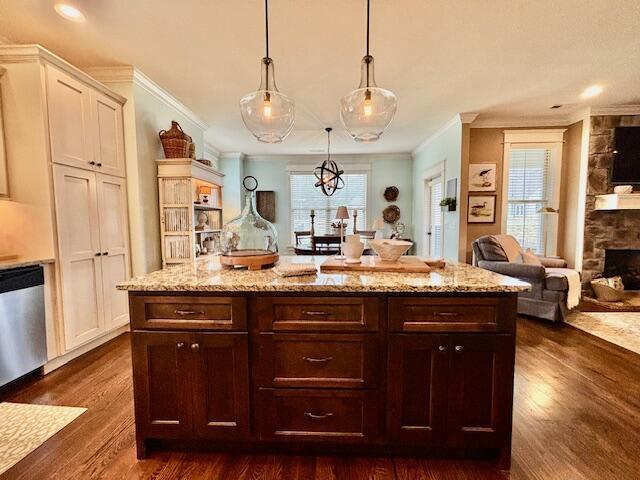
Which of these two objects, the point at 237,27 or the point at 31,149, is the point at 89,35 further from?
the point at 237,27

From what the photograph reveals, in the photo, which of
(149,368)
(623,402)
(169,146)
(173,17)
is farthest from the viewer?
(169,146)

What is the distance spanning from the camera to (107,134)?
2.85 meters

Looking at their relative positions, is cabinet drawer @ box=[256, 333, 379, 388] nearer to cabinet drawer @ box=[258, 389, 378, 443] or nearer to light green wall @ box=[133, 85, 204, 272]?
cabinet drawer @ box=[258, 389, 378, 443]

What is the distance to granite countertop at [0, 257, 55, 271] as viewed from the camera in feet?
6.59

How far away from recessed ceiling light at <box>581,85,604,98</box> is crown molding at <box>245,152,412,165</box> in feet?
11.1

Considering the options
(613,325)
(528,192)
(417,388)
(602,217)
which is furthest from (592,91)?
(417,388)

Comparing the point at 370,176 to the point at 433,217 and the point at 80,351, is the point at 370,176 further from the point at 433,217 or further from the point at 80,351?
the point at 80,351

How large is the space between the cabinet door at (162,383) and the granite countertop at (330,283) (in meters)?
0.25

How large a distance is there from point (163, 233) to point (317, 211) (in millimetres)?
3994

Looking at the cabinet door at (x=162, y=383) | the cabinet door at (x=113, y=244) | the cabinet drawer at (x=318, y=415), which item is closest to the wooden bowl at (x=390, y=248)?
the cabinet drawer at (x=318, y=415)

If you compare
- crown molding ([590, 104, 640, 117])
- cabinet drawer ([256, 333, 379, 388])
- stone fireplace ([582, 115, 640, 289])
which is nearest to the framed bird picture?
stone fireplace ([582, 115, 640, 289])

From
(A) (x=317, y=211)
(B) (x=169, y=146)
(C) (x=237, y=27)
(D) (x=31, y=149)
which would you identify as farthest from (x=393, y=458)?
(A) (x=317, y=211)

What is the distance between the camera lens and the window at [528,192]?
15.1 ft

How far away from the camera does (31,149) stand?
226cm
